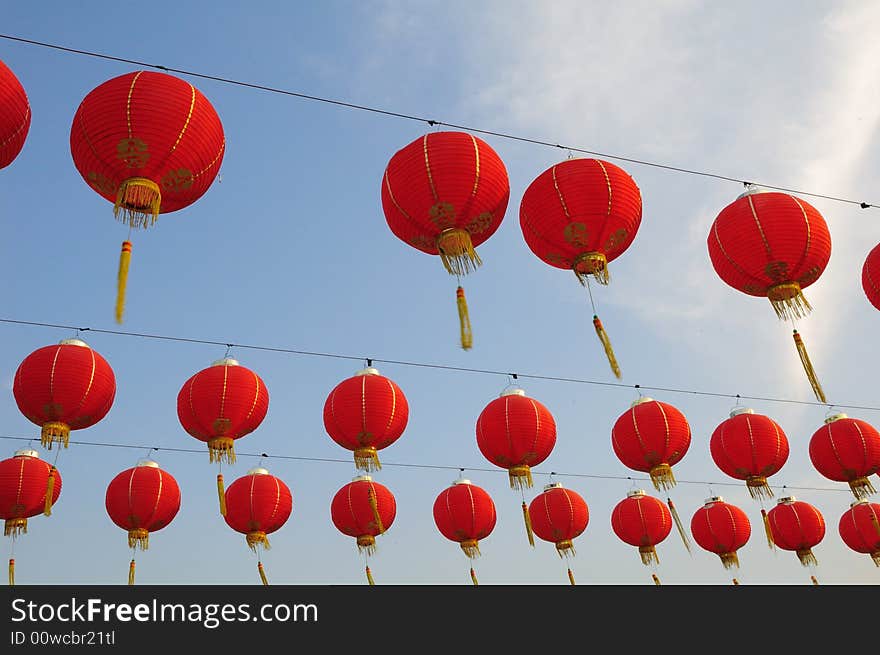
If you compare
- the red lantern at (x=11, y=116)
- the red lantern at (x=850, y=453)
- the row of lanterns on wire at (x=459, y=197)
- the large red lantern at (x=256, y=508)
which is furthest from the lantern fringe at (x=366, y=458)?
the red lantern at (x=850, y=453)

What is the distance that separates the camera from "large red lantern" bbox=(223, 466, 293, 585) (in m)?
7.48

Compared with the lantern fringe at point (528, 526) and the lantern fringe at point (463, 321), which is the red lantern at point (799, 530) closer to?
the lantern fringe at point (528, 526)

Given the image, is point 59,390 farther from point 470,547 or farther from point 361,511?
point 470,547

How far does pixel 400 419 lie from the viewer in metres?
6.39

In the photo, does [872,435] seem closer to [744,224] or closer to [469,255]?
[744,224]

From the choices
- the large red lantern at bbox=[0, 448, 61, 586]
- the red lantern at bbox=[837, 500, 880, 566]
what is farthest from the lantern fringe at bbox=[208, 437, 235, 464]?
the red lantern at bbox=[837, 500, 880, 566]

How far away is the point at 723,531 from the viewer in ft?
29.8

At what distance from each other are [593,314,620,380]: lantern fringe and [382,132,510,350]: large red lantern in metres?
0.85

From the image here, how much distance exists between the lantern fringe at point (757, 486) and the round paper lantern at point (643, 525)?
2.13m

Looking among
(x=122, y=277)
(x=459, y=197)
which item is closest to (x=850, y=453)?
(x=459, y=197)

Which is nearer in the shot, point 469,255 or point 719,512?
point 469,255
